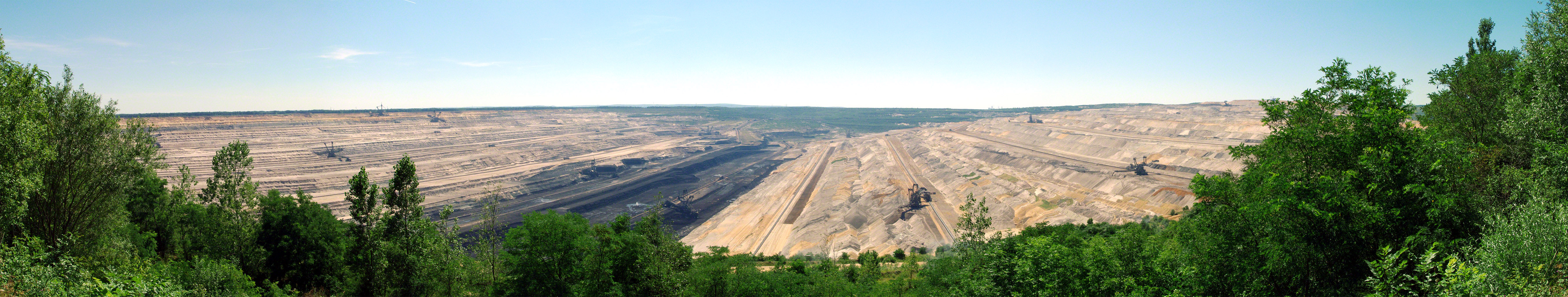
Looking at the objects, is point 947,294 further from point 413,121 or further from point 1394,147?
point 413,121

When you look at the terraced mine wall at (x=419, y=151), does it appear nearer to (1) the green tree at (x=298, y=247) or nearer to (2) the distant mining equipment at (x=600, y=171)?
(2) the distant mining equipment at (x=600, y=171)

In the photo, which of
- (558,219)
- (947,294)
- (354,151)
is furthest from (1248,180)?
(354,151)

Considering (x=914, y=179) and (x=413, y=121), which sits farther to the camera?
(x=413, y=121)

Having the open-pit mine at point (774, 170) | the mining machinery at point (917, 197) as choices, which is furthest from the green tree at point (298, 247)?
the mining machinery at point (917, 197)

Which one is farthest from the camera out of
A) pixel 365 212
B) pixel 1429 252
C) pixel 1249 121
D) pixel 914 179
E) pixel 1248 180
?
pixel 1249 121

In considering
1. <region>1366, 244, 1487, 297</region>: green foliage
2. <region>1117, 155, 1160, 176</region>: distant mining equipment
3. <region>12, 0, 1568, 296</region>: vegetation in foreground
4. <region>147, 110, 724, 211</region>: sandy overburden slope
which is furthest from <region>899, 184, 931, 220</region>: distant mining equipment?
<region>1366, 244, 1487, 297</region>: green foliage

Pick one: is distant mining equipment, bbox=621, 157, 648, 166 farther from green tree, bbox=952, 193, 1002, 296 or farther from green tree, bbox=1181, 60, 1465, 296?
green tree, bbox=1181, 60, 1465, 296

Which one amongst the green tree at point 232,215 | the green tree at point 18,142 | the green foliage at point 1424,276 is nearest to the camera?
the green foliage at point 1424,276
